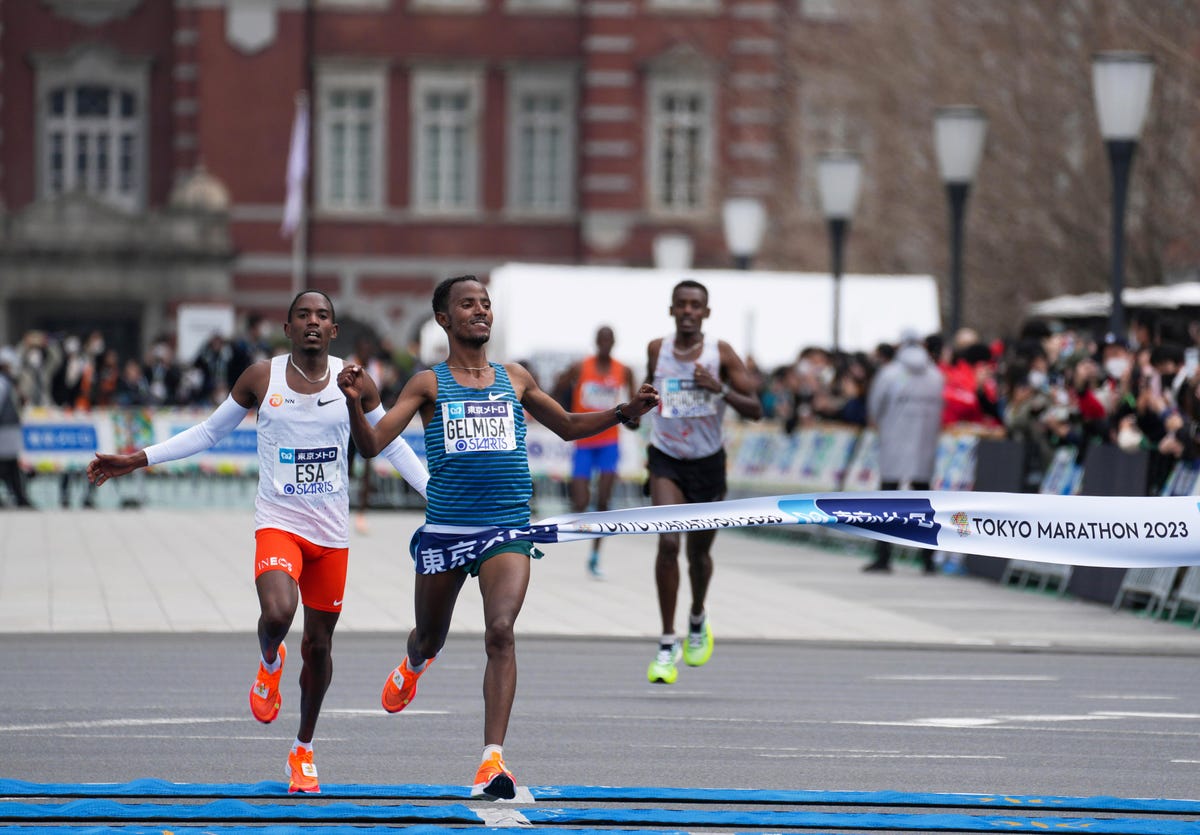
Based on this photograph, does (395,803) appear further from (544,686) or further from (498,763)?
(544,686)

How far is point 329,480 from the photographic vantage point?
954 centimetres

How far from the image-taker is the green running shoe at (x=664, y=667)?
13.2m

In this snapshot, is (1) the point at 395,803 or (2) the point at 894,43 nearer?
(1) the point at 395,803

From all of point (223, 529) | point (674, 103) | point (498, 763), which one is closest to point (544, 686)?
point (498, 763)

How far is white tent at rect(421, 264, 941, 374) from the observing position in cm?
3497

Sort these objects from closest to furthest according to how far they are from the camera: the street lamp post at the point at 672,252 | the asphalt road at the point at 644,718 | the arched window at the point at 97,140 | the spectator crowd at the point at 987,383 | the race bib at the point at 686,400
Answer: the asphalt road at the point at 644,718
the race bib at the point at 686,400
the spectator crowd at the point at 987,383
the street lamp post at the point at 672,252
the arched window at the point at 97,140

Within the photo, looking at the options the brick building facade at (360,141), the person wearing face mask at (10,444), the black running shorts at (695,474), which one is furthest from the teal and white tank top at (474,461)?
the brick building facade at (360,141)

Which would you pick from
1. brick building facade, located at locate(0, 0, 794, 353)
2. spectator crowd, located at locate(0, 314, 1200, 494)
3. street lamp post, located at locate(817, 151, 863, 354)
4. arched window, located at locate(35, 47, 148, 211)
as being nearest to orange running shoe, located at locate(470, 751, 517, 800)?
spectator crowd, located at locate(0, 314, 1200, 494)

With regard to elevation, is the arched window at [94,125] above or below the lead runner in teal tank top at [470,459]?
above

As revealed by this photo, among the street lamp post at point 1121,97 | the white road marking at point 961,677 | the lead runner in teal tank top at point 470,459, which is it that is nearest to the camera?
the lead runner in teal tank top at point 470,459

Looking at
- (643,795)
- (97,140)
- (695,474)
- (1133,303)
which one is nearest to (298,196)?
(97,140)

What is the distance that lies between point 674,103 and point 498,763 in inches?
1873

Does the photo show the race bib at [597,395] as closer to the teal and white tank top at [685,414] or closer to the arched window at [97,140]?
the teal and white tank top at [685,414]

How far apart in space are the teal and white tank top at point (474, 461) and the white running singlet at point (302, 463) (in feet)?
1.25
